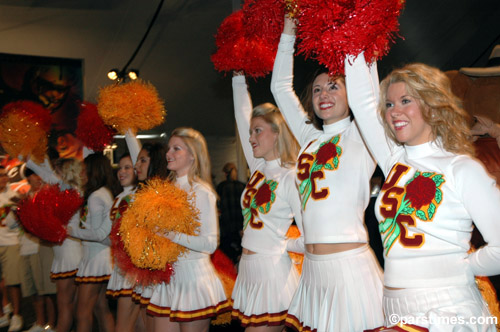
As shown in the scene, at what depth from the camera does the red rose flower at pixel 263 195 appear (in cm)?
305

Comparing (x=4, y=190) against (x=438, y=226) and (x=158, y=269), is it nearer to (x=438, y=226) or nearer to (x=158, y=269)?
(x=158, y=269)

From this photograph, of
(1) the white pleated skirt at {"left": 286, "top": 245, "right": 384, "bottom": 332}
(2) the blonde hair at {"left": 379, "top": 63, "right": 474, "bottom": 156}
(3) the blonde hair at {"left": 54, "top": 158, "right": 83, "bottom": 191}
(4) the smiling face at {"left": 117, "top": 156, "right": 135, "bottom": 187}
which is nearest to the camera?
(2) the blonde hair at {"left": 379, "top": 63, "right": 474, "bottom": 156}

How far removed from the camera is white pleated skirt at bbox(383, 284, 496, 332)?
1686mm

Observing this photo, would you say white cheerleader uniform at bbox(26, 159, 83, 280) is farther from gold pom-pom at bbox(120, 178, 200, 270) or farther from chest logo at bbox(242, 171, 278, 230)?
chest logo at bbox(242, 171, 278, 230)

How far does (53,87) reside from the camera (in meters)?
8.59

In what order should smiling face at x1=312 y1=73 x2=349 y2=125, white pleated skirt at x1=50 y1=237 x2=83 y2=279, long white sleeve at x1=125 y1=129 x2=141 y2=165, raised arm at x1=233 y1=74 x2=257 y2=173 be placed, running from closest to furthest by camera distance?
smiling face at x1=312 y1=73 x2=349 y2=125, raised arm at x1=233 y1=74 x2=257 y2=173, long white sleeve at x1=125 y1=129 x2=141 y2=165, white pleated skirt at x1=50 y1=237 x2=83 y2=279

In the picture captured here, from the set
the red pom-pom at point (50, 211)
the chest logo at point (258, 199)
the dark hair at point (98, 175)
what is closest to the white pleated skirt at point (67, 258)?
the red pom-pom at point (50, 211)

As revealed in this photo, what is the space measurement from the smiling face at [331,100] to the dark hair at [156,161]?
5.88 feet

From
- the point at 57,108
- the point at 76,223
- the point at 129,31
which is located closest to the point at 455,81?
the point at 76,223

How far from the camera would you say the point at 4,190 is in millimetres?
5957

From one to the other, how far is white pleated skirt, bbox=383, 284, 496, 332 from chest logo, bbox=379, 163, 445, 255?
171mm

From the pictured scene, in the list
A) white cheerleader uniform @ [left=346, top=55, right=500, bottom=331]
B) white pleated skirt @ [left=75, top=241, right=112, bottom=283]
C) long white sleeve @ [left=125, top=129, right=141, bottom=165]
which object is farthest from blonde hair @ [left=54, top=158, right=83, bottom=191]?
white cheerleader uniform @ [left=346, top=55, right=500, bottom=331]

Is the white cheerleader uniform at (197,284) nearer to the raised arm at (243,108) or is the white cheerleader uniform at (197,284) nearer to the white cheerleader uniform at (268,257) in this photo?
the white cheerleader uniform at (268,257)

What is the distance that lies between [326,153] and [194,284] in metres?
1.36
